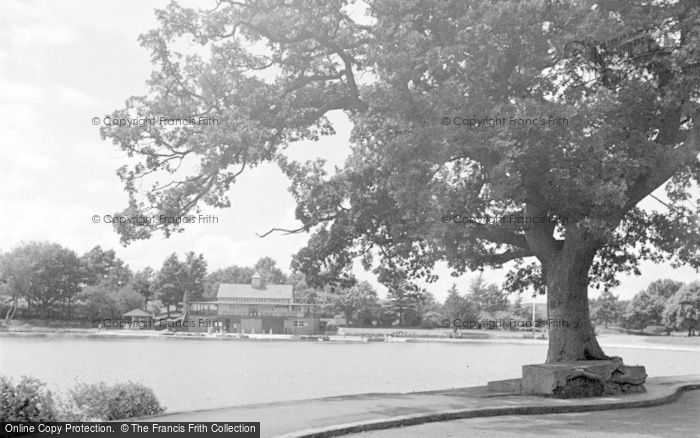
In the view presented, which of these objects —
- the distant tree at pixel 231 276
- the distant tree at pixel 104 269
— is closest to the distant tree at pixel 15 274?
the distant tree at pixel 104 269

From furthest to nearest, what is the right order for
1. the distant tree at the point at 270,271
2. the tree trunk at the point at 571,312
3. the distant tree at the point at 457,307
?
the distant tree at the point at 270,271
the distant tree at the point at 457,307
the tree trunk at the point at 571,312

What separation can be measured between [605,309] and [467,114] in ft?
315

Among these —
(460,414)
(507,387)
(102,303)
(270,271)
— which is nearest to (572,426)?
(460,414)

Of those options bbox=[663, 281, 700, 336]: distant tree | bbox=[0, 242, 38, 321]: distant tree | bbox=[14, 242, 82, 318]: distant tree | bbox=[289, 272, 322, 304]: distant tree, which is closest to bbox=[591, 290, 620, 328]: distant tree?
bbox=[663, 281, 700, 336]: distant tree

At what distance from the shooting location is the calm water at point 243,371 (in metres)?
30.2

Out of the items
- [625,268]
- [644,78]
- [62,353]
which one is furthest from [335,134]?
[62,353]

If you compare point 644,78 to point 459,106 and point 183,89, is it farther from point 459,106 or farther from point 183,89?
point 183,89

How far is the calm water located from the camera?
1187 inches

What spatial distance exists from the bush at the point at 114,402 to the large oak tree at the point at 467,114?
518 centimetres

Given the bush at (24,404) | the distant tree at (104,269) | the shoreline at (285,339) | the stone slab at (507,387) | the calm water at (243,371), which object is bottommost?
the shoreline at (285,339)

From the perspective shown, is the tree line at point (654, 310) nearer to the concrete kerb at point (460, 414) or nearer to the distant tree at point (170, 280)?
the distant tree at point (170, 280)

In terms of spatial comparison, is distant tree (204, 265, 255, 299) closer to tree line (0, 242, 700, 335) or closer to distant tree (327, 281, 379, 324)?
tree line (0, 242, 700, 335)

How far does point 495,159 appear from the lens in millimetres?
18172

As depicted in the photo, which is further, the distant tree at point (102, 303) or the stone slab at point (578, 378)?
the distant tree at point (102, 303)
